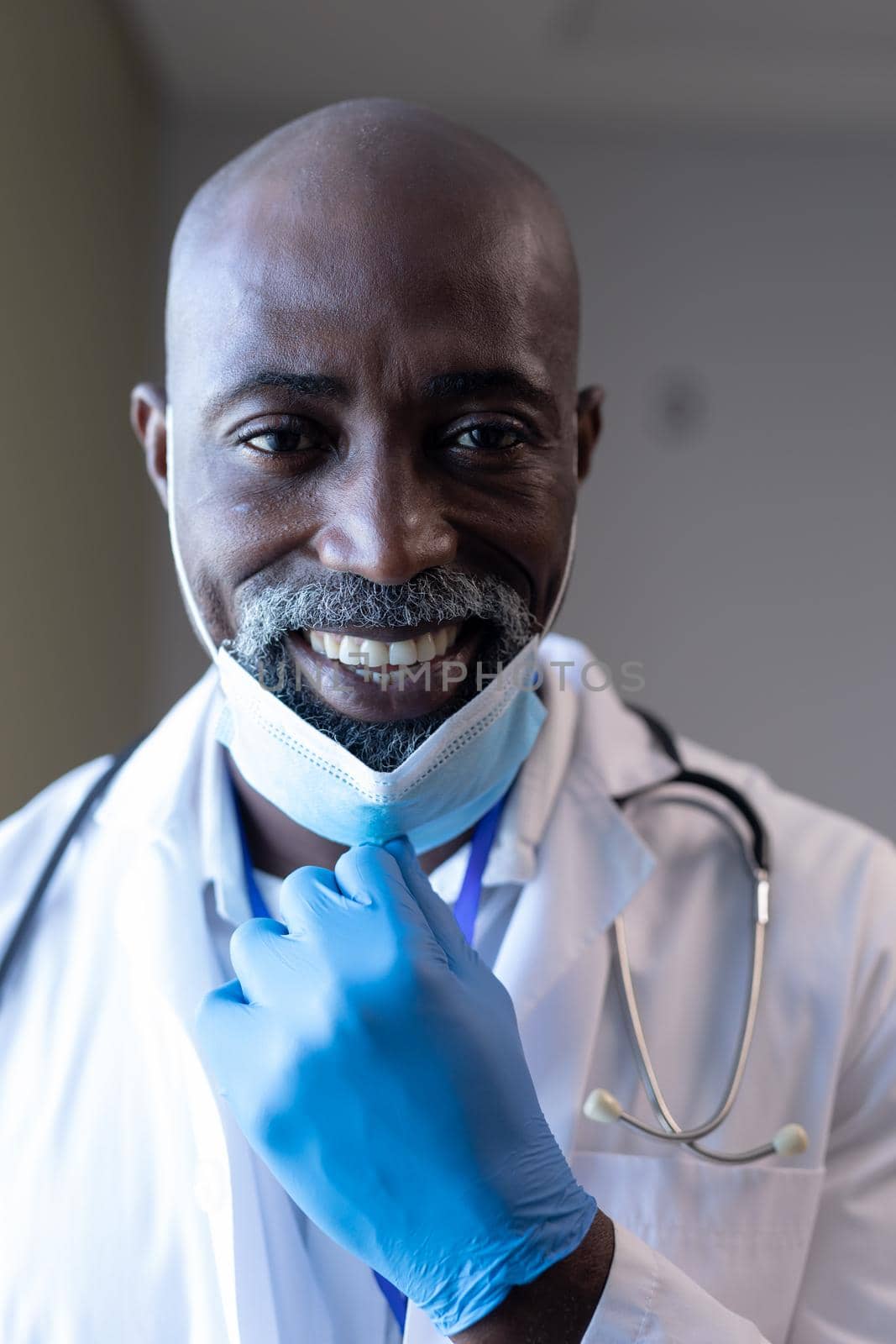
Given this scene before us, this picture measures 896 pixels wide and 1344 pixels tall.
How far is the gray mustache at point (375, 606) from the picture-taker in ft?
2.83

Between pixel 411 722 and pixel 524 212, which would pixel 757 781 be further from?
pixel 524 212

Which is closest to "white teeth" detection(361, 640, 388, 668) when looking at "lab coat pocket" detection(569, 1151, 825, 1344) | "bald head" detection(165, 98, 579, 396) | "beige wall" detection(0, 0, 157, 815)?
"bald head" detection(165, 98, 579, 396)

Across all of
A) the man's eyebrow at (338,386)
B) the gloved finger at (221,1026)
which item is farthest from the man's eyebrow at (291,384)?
the gloved finger at (221,1026)

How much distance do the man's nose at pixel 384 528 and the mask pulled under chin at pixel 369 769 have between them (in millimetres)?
123

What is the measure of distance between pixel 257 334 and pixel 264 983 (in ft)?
1.61

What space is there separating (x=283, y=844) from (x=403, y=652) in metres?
0.28

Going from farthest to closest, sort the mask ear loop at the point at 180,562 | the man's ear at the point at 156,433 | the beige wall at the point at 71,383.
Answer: the beige wall at the point at 71,383
the man's ear at the point at 156,433
the mask ear loop at the point at 180,562

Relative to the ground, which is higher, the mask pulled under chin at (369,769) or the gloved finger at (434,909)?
the mask pulled under chin at (369,769)

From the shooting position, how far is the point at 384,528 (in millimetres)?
843

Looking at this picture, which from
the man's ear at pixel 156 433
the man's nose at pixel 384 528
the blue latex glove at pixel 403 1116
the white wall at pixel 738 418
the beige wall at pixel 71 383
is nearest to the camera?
the blue latex glove at pixel 403 1116

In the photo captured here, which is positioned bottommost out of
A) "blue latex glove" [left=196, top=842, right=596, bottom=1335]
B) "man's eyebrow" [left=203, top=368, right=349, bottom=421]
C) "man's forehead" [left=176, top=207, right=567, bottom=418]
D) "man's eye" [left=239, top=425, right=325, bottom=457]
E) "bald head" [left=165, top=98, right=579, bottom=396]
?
"blue latex glove" [left=196, top=842, right=596, bottom=1335]

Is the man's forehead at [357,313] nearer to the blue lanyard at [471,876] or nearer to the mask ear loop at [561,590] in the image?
the mask ear loop at [561,590]

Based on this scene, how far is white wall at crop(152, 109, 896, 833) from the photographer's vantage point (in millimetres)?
2420

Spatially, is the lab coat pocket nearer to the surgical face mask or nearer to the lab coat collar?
the lab coat collar
